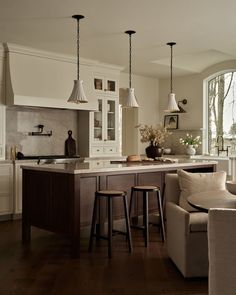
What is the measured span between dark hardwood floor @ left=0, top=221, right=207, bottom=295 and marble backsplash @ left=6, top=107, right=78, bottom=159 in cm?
220

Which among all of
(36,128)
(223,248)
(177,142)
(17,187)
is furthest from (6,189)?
(223,248)

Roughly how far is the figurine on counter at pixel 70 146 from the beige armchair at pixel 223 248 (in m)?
5.24

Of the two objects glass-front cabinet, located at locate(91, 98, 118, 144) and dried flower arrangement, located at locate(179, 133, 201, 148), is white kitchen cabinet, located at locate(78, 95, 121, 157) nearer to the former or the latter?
glass-front cabinet, located at locate(91, 98, 118, 144)

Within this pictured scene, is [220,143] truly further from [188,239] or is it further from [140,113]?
[188,239]

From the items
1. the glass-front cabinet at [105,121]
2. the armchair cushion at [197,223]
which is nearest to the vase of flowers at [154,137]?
the glass-front cabinet at [105,121]

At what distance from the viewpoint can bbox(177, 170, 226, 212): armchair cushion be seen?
4.05 meters

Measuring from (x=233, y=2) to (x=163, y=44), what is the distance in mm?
1851

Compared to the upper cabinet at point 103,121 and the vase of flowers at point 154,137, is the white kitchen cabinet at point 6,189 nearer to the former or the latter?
the upper cabinet at point 103,121

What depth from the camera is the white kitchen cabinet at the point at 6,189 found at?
5953mm

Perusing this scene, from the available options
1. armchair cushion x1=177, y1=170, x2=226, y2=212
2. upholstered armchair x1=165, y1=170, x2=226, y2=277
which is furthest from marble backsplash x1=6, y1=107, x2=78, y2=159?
upholstered armchair x1=165, y1=170, x2=226, y2=277

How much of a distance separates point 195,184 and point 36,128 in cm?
366

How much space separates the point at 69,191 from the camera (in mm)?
4219

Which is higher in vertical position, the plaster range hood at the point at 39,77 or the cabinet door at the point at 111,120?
the plaster range hood at the point at 39,77

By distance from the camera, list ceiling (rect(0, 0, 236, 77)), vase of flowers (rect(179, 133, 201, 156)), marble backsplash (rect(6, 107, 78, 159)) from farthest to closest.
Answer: vase of flowers (rect(179, 133, 201, 156)) < marble backsplash (rect(6, 107, 78, 159)) < ceiling (rect(0, 0, 236, 77))
